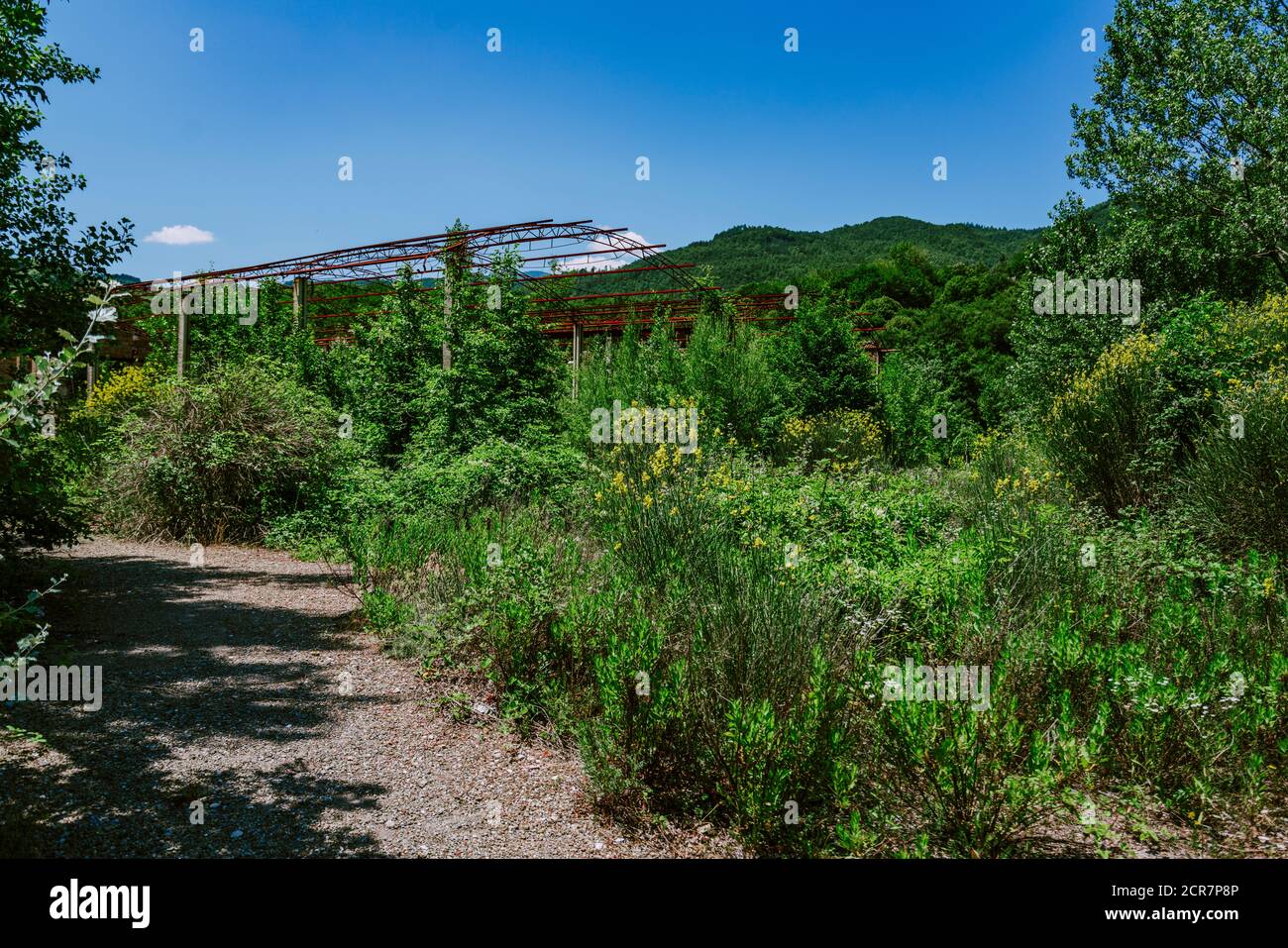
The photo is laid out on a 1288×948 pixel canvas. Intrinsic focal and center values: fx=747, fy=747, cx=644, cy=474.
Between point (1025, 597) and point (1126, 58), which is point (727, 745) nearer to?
point (1025, 597)

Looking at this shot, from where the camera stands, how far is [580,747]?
3605 mm

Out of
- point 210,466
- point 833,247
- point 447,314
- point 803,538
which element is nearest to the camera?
point 803,538

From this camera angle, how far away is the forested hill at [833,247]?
4341cm

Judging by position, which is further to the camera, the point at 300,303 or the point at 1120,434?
the point at 300,303

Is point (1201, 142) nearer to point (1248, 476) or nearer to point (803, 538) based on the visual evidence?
point (1248, 476)

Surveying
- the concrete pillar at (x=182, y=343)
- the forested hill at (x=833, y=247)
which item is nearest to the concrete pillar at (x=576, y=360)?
the concrete pillar at (x=182, y=343)

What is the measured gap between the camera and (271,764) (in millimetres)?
3787

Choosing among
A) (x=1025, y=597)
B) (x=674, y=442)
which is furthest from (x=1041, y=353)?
(x=1025, y=597)

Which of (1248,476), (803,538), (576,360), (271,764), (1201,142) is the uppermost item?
(1201,142)

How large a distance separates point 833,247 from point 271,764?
54.2m

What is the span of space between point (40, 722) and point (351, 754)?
1.75 m

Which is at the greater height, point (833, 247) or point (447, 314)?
point (833, 247)

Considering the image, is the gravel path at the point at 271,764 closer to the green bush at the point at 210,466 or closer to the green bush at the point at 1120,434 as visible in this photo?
the green bush at the point at 210,466

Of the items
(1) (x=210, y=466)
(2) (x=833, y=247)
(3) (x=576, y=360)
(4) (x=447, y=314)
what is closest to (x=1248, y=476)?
(4) (x=447, y=314)
